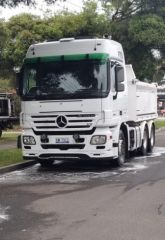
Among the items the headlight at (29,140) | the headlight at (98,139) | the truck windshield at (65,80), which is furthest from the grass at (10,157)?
the headlight at (98,139)

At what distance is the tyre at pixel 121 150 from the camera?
15.4 metres

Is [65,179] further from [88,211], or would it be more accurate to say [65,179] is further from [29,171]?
[88,211]

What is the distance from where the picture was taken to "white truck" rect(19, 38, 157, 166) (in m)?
14.2

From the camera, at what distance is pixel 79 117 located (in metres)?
14.2

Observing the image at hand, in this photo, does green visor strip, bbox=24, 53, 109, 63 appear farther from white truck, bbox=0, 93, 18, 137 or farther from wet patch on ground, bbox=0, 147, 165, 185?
white truck, bbox=0, 93, 18, 137

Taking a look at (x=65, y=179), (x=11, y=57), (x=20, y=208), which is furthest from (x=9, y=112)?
(x=20, y=208)

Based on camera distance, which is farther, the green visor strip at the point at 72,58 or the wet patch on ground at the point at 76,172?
the green visor strip at the point at 72,58

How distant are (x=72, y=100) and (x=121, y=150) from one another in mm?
2362

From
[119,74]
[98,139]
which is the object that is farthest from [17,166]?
[119,74]

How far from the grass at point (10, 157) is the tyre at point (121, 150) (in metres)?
2.78

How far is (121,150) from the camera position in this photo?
615 inches

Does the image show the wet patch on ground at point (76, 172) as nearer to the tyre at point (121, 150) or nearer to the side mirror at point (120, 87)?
the tyre at point (121, 150)

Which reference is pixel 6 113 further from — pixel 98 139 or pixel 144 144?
pixel 98 139

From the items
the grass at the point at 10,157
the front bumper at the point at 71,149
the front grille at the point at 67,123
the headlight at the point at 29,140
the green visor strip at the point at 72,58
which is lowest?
the grass at the point at 10,157
